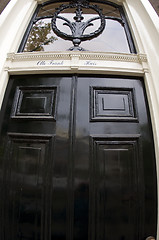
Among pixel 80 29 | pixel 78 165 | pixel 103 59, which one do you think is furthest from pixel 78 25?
pixel 78 165

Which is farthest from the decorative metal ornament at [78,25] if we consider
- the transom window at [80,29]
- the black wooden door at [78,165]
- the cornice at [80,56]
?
the black wooden door at [78,165]

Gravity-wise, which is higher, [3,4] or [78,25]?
[3,4]

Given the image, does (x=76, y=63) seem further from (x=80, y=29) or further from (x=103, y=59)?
(x=80, y=29)

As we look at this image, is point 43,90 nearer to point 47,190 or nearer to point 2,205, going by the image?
point 47,190

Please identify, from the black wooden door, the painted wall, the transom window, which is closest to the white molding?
the black wooden door

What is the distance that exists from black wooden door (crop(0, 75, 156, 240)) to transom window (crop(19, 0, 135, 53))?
108 centimetres

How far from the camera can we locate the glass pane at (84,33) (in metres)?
2.94

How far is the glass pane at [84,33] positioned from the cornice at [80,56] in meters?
0.44

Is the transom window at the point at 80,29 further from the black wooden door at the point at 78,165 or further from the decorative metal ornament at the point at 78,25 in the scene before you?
the black wooden door at the point at 78,165

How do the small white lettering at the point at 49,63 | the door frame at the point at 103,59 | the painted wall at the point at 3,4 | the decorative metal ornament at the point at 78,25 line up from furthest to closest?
the painted wall at the point at 3,4 → the decorative metal ornament at the point at 78,25 → the small white lettering at the point at 49,63 → the door frame at the point at 103,59

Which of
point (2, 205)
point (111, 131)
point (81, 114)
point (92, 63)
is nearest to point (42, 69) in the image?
point (92, 63)

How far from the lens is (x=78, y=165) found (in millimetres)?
2004

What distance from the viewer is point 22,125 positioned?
2.24m

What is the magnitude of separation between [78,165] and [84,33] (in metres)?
2.74
